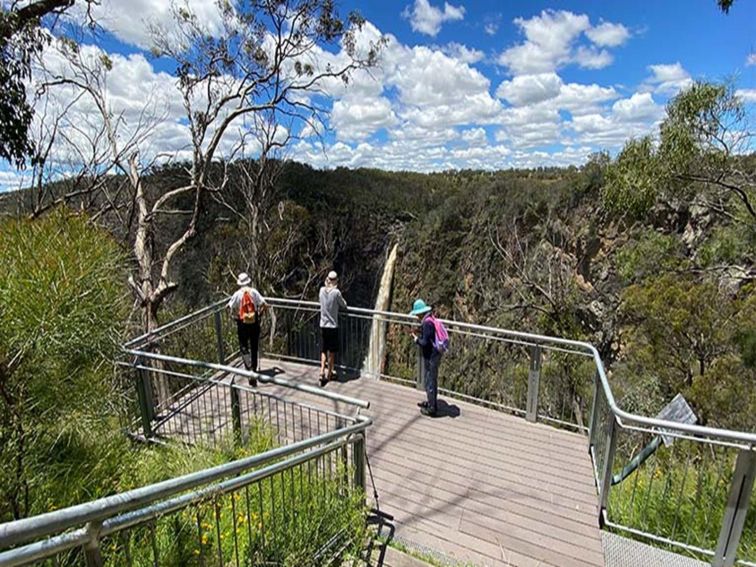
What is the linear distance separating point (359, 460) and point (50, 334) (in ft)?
8.09

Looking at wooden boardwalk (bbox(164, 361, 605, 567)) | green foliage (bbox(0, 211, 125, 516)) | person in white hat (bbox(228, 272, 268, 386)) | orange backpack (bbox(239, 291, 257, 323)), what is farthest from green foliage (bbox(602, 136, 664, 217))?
green foliage (bbox(0, 211, 125, 516))

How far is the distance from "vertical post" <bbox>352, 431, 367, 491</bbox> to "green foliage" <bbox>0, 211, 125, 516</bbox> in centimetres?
198

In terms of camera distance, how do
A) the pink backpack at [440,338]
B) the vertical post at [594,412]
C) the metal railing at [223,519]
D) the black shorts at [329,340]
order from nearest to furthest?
the metal railing at [223,519] → the vertical post at [594,412] → the pink backpack at [440,338] → the black shorts at [329,340]

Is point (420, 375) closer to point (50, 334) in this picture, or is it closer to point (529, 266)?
point (50, 334)

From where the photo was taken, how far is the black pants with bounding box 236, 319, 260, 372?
6246 millimetres

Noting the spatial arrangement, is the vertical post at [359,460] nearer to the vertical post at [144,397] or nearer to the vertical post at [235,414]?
the vertical post at [235,414]

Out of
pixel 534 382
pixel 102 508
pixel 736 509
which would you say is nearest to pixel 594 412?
pixel 534 382

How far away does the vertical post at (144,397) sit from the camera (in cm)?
525

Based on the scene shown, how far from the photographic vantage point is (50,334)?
2488 mm

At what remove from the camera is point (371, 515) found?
3.85 m

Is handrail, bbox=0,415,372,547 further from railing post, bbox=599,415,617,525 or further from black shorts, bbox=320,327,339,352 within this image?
black shorts, bbox=320,327,339,352

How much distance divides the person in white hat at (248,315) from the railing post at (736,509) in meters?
5.06

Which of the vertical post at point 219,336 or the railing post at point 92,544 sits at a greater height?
the railing post at point 92,544

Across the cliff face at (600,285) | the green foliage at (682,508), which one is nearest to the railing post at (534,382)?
the green foliage at (682,508)
